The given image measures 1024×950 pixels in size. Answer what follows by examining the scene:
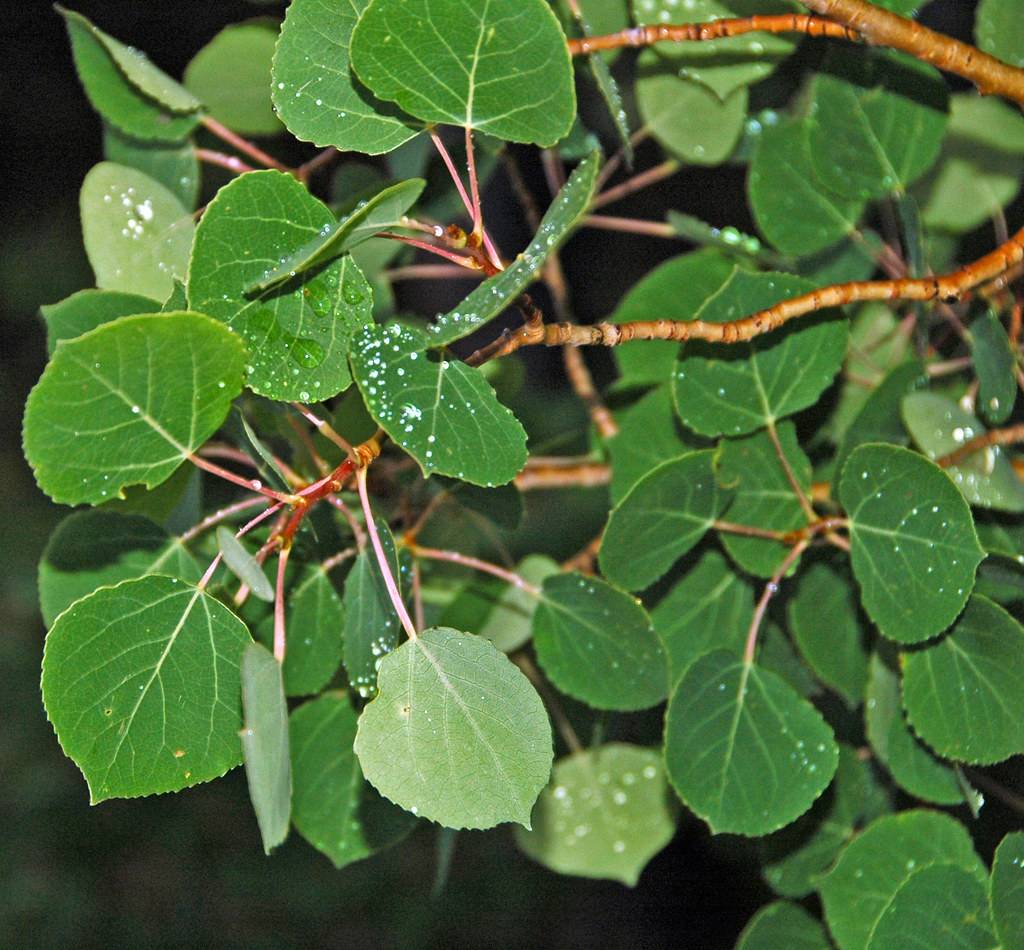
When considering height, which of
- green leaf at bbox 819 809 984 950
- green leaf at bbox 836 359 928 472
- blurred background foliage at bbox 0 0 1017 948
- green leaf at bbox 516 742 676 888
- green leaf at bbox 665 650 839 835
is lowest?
blurred background foliage at bbox 0 0 1017 948

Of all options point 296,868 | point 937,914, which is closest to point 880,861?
point 937,914

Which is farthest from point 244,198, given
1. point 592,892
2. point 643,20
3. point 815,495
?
point 592,892

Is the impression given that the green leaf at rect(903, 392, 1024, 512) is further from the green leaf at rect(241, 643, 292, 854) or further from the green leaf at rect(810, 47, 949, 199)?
the green leaf at rect(241, 643, 292, 854)

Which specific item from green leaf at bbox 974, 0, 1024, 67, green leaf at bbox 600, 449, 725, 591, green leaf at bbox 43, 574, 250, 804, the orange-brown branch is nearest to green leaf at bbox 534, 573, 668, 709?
green leaf at bbox 600, 449, 725, 591

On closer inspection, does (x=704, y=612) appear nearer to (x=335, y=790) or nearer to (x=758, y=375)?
(x=758, y=375)

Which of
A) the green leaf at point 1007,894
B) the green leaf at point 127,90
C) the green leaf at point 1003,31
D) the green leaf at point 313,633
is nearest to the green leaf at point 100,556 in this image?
the green leaf at point 313,633

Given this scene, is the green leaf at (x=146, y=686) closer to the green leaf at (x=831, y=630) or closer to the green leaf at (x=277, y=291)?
the green leaf at (x=277, y=291)
